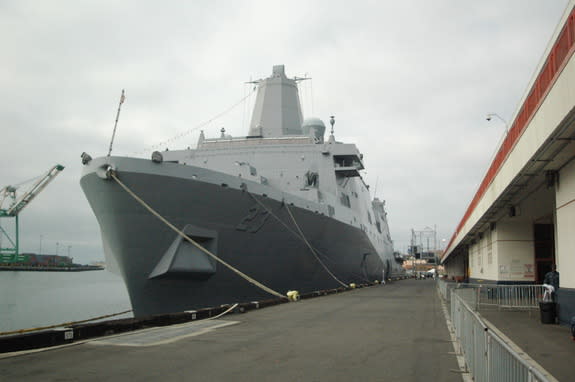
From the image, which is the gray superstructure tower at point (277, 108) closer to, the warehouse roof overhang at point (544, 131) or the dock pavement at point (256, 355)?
the warehouse roof overhang at point (544, 131)

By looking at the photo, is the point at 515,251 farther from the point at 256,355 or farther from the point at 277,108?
the point at 277,108

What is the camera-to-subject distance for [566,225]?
990 centimetres

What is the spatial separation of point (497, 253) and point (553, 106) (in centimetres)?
1149

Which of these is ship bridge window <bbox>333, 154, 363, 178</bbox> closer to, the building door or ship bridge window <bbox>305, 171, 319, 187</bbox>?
ship bridge window <bbox>305, 171, 319, 187</bbox>

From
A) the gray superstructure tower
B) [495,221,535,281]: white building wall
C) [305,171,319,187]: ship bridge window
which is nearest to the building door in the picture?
[495,221,535,281]: white building wall

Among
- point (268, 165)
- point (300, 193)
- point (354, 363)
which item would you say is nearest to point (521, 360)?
point (354, 363)

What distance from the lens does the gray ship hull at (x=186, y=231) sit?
13664mm

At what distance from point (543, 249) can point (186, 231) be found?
12.6 metres

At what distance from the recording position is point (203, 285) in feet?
48.7

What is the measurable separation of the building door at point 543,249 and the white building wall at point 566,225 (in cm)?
794

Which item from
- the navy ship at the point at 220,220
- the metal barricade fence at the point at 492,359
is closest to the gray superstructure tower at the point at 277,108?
the navy ship at the point at 220,220

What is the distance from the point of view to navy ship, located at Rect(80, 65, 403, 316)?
45.0ft

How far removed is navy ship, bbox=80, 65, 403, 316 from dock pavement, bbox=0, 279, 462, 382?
339cm

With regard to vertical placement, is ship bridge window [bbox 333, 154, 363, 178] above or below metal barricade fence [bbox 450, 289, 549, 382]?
above
